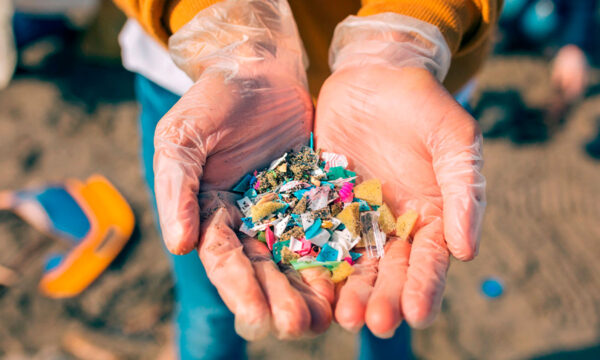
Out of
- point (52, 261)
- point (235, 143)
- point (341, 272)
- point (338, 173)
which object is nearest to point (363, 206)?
point (338, 173)

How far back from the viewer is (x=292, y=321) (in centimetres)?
125

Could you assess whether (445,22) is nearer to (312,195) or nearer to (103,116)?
(312,195)

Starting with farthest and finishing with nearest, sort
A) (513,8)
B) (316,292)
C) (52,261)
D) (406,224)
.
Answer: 1. (513,8)
2. (52,261)
3. (406,224)
4. (316,292)

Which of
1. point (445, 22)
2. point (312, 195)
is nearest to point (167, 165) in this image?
point (312, 195)

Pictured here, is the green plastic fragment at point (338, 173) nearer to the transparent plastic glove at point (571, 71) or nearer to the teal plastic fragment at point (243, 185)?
the teal plastic fragment at point (243, 185)

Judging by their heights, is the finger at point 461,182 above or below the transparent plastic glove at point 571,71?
above

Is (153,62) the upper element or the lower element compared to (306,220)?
upper

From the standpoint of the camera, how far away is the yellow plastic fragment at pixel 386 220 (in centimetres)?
164

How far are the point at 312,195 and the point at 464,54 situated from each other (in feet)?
3.11

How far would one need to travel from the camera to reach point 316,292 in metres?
1.41

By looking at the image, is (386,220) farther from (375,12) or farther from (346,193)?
(375,12)

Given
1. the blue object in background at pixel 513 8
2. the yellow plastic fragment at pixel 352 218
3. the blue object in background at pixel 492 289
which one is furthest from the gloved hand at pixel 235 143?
the blue object in background at pixel 513 8

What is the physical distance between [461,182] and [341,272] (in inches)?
20.4

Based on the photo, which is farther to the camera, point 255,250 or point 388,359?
point 388,359
